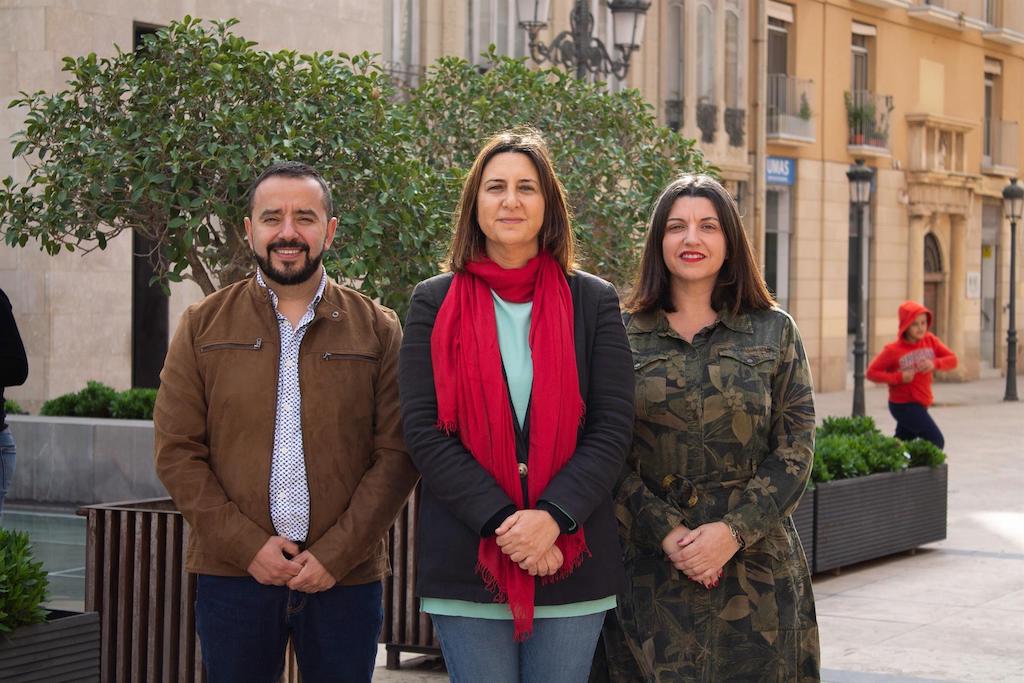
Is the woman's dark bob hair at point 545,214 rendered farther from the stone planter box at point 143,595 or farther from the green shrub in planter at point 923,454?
the green shrub in planter at point 923,454

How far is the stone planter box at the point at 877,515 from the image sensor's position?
33.6 feet

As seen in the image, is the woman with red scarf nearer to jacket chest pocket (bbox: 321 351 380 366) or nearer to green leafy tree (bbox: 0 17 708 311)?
jacket chest pocket (bbox: 321 351 380 366)

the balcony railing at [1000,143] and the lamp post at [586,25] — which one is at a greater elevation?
the balcony railing at [1000,143]

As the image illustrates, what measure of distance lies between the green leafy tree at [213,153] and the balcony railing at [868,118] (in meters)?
25.8

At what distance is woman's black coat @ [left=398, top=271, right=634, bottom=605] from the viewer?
4082 mm

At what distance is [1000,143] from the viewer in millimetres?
40219

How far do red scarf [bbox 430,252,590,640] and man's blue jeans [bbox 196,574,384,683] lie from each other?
1.80 ft

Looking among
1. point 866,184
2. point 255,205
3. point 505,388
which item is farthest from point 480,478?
point 866,184

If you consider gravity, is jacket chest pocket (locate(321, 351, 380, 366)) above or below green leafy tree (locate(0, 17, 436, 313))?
below

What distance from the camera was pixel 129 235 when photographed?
17.1m

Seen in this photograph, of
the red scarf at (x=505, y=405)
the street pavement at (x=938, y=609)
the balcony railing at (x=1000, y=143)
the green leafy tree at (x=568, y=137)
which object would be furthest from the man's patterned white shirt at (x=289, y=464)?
the balcony railing at (x=1000, y=143)

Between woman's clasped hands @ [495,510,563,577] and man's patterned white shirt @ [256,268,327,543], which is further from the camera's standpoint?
man's patterned white shirt @ [256,268,327,543]

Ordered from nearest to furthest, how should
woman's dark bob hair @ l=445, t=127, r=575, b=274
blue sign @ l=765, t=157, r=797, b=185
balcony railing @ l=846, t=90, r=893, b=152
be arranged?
woman's dark bob hair @ l=445, t=127, r=575, b=274 → blue sign @ l=765, t=157, r=797, b=185 → balcony railing @ l=846, t=90, r=893, b=152

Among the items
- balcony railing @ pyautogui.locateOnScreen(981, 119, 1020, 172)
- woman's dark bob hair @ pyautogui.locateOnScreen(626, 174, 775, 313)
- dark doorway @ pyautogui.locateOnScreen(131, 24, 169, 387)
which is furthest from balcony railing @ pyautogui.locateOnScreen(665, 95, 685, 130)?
woman's dark bob hair @ pyautogui.locateOnScreen(626, 174, 775, 313)
